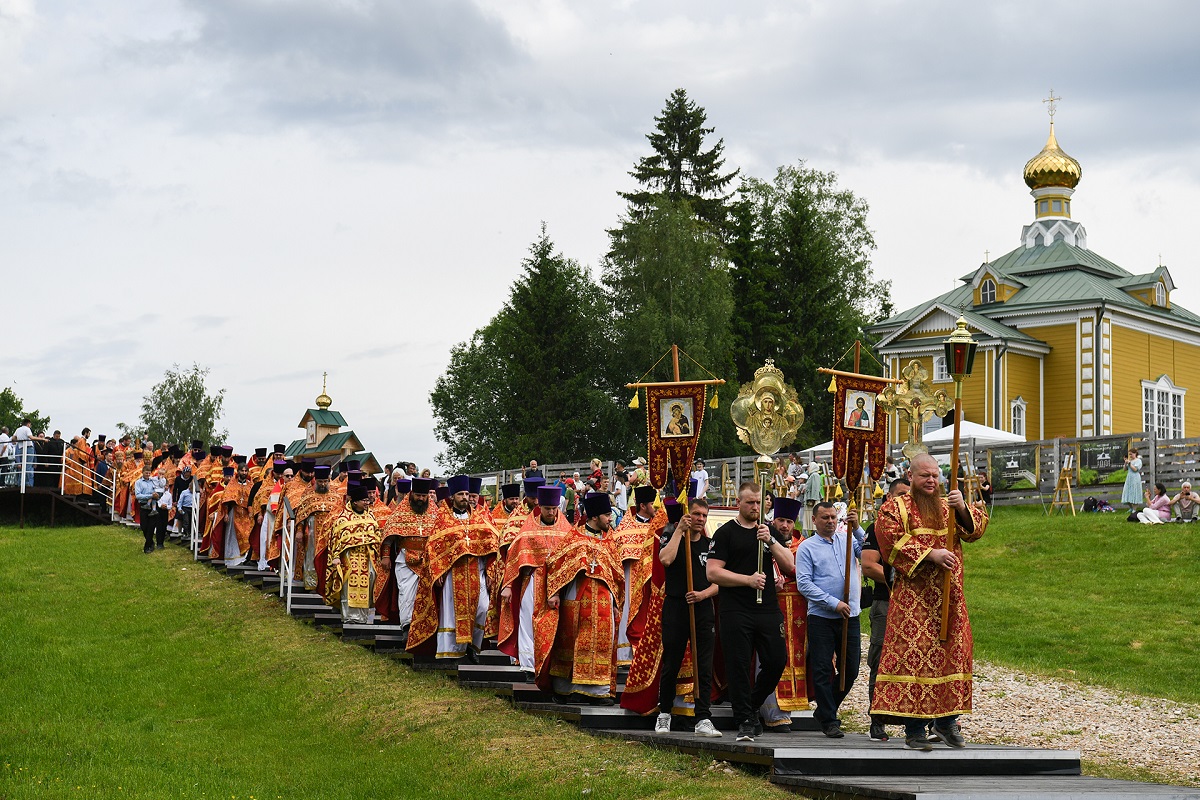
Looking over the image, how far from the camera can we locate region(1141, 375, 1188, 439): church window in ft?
156

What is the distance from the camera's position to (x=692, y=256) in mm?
53281

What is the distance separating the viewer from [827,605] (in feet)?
37.2

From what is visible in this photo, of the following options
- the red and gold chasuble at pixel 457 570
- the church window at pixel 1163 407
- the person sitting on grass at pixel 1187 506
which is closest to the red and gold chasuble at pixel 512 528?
the red and gold chasuble at pixel 457 570

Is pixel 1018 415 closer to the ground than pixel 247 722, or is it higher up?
higher up

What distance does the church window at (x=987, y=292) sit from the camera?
4884 centimetres

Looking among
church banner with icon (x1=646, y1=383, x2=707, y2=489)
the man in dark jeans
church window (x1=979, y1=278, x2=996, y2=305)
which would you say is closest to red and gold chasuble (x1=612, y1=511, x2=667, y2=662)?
church banner with icon (x1=646, y1=383, x2=707, y2=489)

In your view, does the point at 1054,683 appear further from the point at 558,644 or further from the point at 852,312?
the point at 852,312

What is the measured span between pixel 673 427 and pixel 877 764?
3.68 m

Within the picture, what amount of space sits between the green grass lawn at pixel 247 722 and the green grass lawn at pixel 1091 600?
810 cm

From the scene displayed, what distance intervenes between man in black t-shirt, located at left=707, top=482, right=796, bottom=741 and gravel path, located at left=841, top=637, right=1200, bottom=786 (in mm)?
1792

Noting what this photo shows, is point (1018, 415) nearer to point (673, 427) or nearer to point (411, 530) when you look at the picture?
point (411, 530)

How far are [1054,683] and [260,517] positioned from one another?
13.0 metres

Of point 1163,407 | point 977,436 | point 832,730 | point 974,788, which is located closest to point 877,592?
point 832,730

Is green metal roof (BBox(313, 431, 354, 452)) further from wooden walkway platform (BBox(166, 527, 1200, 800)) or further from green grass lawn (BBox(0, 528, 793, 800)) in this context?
wooden walkway platform (BBox(166, 527, 1200, 800))
